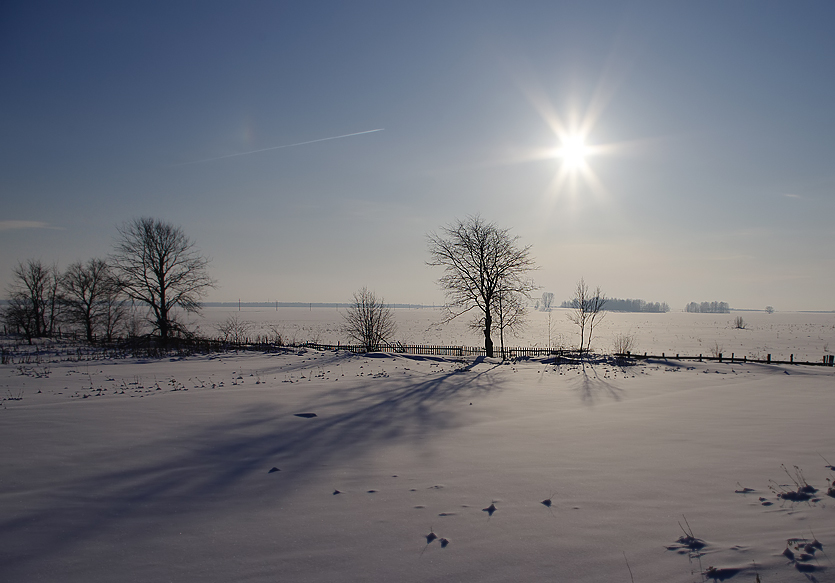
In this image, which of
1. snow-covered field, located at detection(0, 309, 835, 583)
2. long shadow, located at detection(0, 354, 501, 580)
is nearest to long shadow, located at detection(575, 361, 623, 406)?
snow-covered field, located at detection(0, 309, 835, 583)

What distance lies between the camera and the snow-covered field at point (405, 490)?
3637 mm

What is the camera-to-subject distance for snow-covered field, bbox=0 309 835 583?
3.64 meters

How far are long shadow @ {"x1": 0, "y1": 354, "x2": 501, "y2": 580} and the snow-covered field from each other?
0.04m

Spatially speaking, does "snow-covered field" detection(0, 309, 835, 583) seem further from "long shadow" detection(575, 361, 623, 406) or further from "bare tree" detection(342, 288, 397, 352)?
"bare tree" detection(342, 288, 397, 352)

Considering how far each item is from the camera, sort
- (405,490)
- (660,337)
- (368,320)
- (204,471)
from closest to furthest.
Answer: (405,490)
(204,471)
(368,320)
(660,337)

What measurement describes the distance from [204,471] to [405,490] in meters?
2.96

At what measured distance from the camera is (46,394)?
11672 mm

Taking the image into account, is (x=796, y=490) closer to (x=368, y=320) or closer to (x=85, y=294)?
(x=368, y=320)

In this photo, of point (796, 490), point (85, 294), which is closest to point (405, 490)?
point (796, 490)

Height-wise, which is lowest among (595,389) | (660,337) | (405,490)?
(660,337)

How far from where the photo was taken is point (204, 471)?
5.89 meters

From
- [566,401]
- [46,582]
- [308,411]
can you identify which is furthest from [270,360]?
[46,582]

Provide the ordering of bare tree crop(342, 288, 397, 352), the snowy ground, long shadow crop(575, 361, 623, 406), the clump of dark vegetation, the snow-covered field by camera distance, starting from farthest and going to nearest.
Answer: the snowy ground < bare tree crop(342, 288, 397, 352) < long shadow crop(575, 361, 623, 406) < the clump of dark vegetation < the snow-covered field

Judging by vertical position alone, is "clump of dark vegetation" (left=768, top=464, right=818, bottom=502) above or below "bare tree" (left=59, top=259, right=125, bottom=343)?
below
